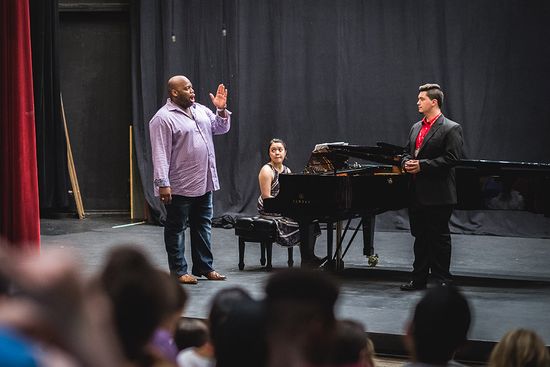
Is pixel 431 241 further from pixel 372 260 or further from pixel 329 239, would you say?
pixel 372 260

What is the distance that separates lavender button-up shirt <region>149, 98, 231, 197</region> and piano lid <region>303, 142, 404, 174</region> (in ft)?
2.84

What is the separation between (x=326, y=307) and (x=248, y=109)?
9409mm

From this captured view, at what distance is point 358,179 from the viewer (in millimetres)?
6414

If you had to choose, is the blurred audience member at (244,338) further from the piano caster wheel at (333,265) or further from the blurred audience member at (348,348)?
the piano caster wheel at (333,265)

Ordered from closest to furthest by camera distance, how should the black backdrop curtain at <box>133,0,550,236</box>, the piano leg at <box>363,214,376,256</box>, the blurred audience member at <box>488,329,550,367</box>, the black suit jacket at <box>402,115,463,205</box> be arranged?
the blurred audience member at <box>488,329,550,367</box>, the black suit jacket at <box>402,115,463,205</box>, the piano leg at <box>363,214,376,256</box>, the black backdrop curtain at <box>133,0,550,236</box>

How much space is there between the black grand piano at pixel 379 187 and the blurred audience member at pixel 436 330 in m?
4.14

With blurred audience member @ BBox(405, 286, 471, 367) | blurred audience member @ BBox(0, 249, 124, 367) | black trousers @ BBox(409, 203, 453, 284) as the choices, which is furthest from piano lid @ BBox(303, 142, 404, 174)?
blurred audience member @ BBox(0, 249, 124, 367)

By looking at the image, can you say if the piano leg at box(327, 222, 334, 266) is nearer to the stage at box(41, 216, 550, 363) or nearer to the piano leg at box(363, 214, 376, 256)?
the stage at box(41, 216, 550, 363)

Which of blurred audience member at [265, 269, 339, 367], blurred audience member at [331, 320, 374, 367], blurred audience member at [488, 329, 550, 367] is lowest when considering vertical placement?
blurred audience member at [488, 329, 550, 367]

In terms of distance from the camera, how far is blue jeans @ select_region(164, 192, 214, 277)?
6.16m

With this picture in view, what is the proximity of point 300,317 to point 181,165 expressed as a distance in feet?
16.4

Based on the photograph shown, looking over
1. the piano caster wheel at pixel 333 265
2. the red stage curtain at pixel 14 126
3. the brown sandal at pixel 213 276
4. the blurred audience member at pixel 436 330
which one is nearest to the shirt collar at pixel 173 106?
the red stage curtain at pixel 14 126

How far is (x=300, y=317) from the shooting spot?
1.22m

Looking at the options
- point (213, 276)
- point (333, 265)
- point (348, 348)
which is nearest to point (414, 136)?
point (333, 265)
